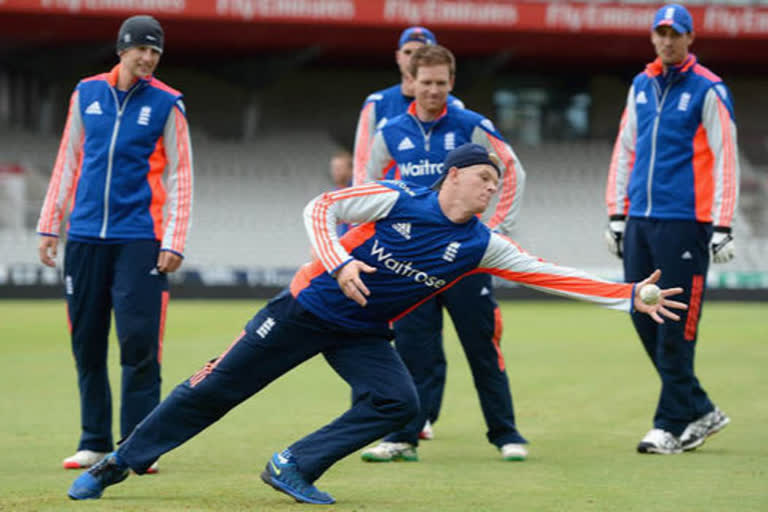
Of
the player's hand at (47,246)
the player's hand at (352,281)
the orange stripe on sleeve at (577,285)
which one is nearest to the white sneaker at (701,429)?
the orange stripe on sleeve at (577,285)

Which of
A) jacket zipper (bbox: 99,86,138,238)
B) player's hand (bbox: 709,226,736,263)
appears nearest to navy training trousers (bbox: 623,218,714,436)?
player's hand (bbox: 709,226,736,263)

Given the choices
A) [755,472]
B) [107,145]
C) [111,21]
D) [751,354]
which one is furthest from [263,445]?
[111,21]

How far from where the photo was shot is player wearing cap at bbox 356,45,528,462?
6594 mm

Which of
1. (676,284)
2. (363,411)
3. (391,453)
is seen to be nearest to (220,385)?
(363,411)

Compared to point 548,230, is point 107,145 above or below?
above

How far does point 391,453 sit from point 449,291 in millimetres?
956

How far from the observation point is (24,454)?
21.6 ft

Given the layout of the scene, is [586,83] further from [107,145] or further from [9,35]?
[107,145]

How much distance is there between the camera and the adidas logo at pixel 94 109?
6422 millimetres

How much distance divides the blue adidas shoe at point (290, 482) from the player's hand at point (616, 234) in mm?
2936

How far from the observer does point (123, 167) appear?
6371 millimetres

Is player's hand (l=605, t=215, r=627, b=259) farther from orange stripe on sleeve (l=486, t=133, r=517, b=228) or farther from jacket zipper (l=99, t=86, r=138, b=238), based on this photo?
jacket zipper (l=99, t=86, r=138, b=238)

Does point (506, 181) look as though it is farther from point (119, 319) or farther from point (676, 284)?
point (119, 319)

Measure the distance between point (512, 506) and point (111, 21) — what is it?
2135cm
